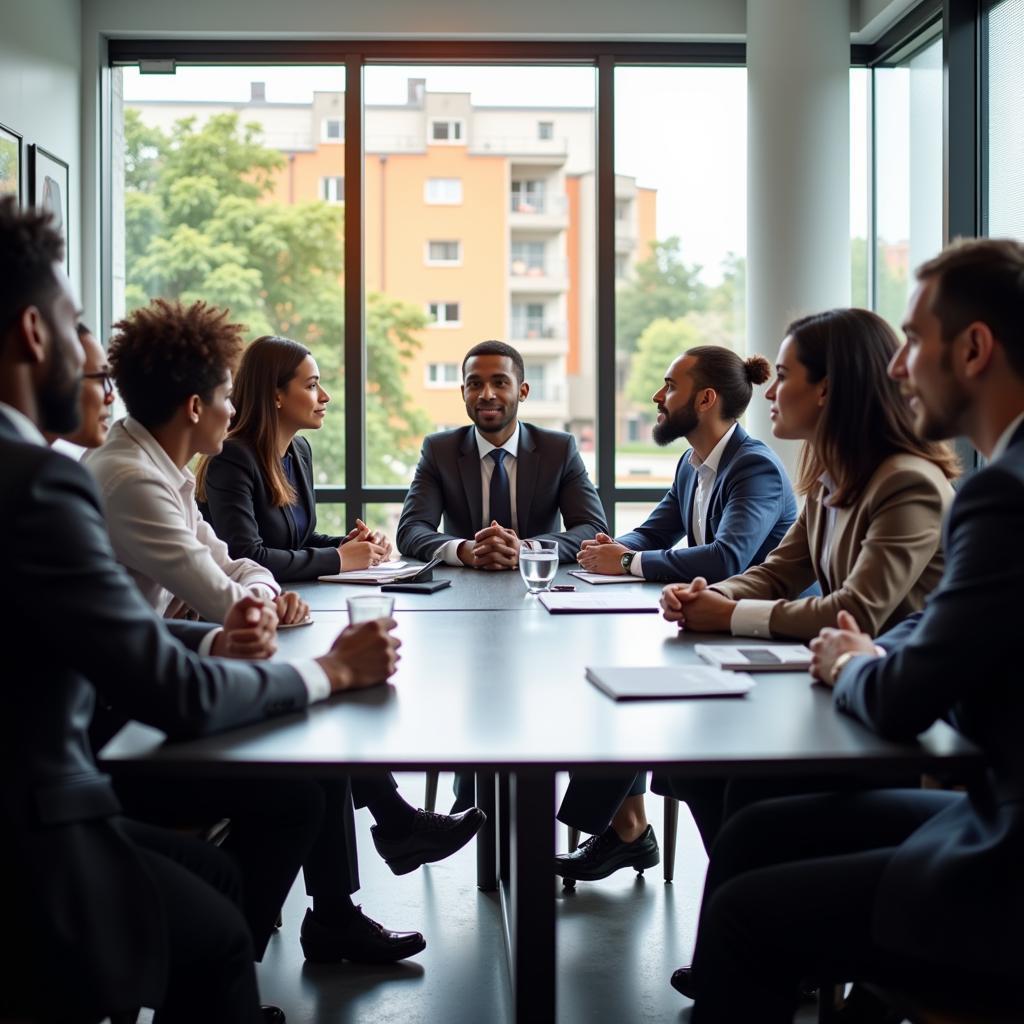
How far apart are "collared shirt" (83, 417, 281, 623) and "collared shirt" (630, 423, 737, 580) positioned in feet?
5.74

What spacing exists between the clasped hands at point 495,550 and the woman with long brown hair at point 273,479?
12.6 inches

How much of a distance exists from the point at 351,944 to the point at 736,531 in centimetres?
155

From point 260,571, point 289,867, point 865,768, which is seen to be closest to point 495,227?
point 260,571

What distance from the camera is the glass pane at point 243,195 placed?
561cm

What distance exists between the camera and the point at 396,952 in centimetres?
264

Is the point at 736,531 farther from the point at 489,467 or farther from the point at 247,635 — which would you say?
the point at 247,635

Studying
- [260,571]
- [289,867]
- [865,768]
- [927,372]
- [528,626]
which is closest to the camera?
[865,768]

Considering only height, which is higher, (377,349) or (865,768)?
(377,349)

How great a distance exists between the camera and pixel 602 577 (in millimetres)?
3379

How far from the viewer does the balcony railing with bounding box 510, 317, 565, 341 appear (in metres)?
5.73

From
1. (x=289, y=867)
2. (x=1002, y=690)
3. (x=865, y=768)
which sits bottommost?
(x=289, y=867)

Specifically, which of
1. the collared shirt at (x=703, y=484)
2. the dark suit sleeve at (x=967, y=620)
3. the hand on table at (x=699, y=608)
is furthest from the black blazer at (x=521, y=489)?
the dark suit sleeve at (x=967, y=620)

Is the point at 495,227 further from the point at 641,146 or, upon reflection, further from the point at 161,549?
the point at 161,549

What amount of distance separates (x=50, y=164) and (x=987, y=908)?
493 centimetres
